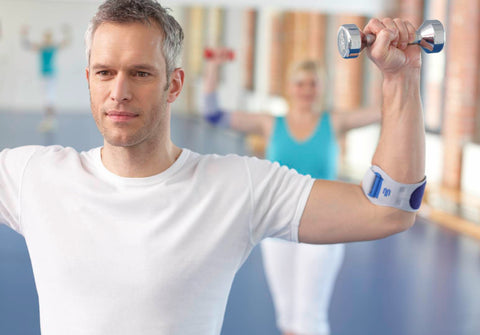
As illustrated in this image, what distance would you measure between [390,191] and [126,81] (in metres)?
0.59

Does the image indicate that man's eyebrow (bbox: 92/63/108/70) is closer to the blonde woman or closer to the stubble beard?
the stubble beard

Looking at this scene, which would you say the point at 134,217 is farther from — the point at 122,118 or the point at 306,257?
the point at 306,257

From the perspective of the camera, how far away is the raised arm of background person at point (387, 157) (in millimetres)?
1365

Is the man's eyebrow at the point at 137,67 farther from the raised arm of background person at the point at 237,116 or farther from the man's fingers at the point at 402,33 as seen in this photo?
the raised arm of background person at the point at 237,116

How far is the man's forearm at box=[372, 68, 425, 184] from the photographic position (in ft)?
4.69

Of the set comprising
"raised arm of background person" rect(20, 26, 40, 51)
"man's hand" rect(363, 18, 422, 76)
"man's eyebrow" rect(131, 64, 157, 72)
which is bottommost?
"man's eyebrow" rect(131, 64, 157, 72)

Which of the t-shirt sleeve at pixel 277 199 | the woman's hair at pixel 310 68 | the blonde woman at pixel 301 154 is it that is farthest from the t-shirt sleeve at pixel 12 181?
the woman's hair at pixel 310 68

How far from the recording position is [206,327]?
150cm

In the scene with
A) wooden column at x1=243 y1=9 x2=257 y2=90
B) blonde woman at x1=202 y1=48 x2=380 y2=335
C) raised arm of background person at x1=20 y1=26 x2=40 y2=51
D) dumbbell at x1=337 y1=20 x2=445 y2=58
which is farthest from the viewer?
wooden column at x1=243 y1=9 x2=257 y2=90

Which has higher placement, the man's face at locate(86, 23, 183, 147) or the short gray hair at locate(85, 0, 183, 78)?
the short gray hair at locate(85, 0, 183, 78)

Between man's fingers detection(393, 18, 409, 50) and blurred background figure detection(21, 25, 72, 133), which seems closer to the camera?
man's fingers detection(393, 18, 409, 50)

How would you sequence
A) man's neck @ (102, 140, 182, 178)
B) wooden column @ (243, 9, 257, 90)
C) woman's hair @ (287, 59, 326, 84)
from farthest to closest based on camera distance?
1. wooden column @ (243, 9, 257, 90)
2. woman's hair @ (287, 59, 326, 84)
3. man's neck @ (102, 140, 182, 178)

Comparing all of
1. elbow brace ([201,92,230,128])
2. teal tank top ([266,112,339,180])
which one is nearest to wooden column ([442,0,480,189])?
teal tank top ([266,112,339,180])

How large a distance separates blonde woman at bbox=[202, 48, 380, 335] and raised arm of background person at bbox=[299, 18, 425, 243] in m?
1.83
